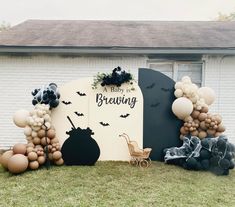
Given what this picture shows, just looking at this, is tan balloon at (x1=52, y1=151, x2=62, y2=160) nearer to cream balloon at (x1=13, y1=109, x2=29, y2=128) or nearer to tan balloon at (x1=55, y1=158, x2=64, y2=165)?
tan balloon at (x1=55, y1=158, x2=64, y2=165)

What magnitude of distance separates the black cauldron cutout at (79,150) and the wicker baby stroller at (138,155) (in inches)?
27.7

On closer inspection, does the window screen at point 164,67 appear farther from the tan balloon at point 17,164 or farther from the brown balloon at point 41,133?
the tan balloon at point 17,164

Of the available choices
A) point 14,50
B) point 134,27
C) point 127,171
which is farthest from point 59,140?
point 134,27

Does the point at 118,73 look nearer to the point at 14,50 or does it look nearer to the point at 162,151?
the point at 162,151

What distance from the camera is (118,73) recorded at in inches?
242

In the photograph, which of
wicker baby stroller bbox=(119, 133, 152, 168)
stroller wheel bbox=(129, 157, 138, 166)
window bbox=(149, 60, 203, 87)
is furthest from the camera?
window bbox=(149, 60, 203, 87)

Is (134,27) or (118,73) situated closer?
(118,73)

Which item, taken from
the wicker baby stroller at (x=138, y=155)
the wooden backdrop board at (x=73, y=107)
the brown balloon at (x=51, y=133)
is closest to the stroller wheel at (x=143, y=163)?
the wicker baby stroller at (x=138, y=155)

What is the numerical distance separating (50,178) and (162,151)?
242 cm

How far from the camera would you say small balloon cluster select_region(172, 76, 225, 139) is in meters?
6.03

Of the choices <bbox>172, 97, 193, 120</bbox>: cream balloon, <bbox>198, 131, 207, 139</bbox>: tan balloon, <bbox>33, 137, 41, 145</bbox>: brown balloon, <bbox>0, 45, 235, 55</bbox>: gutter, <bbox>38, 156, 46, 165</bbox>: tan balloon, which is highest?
<bbox>0, 45, 235, 55</bbox>: gutter

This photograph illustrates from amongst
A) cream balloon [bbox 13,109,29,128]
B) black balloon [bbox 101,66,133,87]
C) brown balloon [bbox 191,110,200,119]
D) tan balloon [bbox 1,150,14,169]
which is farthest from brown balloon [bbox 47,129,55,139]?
brown balloon [bbox 191,110,200,119]

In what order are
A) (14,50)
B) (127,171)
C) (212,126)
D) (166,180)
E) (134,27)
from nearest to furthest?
1. (166,180)
2. (127,171)
3. (212,126)
4. (14,50)
5. (134,27)

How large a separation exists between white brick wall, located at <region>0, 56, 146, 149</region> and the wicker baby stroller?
241cm
